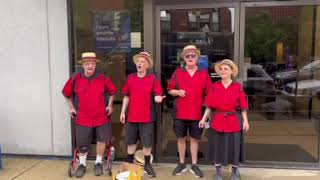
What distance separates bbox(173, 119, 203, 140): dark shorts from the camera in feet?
16.9

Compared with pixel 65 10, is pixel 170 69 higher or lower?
lower

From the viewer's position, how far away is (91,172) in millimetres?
5496

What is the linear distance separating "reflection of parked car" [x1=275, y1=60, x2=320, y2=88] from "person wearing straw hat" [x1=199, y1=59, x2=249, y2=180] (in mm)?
1153

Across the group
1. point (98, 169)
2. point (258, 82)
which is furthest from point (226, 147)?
point (98, 169)

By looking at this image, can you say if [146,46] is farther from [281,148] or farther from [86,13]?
[281,148]

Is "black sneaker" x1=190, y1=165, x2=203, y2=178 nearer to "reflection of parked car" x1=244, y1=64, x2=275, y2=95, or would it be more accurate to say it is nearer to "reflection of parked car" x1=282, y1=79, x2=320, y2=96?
"reflection of parked car" x1=244, y1=64, x2=275, y2=95

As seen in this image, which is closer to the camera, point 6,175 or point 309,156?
point 6,175

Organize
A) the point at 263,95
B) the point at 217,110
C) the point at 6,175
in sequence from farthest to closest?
the point at 263,95 → the point at 6,175 → the point at 217,110

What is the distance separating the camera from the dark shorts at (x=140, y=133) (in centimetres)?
518

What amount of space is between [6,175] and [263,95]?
3631mm

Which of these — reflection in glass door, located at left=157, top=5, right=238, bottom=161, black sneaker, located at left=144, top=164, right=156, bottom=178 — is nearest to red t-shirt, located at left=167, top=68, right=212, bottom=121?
reflection in glass door, located at left=157, top=5, right=238, bottom=161

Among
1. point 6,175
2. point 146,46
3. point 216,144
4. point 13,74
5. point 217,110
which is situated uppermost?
point 146,46

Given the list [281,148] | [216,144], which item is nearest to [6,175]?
[216,144]

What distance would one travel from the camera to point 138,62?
5.08 meters
